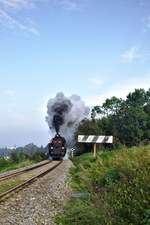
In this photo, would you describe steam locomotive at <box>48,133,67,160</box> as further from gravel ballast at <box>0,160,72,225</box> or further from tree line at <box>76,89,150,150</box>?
gravel ballast at <box>0,160,72,225</box>

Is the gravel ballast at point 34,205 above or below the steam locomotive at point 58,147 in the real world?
below

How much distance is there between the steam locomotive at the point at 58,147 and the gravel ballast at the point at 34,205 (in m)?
39.2

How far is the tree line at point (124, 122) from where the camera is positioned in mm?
80369

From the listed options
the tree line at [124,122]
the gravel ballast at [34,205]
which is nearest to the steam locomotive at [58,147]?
the tree line at [124,122]

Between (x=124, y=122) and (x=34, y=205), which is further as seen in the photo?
(x=124, y=122)

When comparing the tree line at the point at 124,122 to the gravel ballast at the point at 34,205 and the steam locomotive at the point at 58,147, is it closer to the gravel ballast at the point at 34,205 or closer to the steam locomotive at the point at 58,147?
the steam locomotive at the point at 58,147

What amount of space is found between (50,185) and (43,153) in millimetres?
51327

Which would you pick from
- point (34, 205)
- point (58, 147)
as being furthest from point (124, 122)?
point (34, 205)

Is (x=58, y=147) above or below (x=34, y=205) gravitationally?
above

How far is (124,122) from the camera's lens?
331 feet

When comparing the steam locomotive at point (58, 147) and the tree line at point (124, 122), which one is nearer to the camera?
the steam locomotive at point (58, 147)

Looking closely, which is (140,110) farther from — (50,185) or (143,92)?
(50,185)

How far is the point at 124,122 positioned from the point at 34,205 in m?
86.3

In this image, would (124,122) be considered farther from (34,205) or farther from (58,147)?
(34,205)
